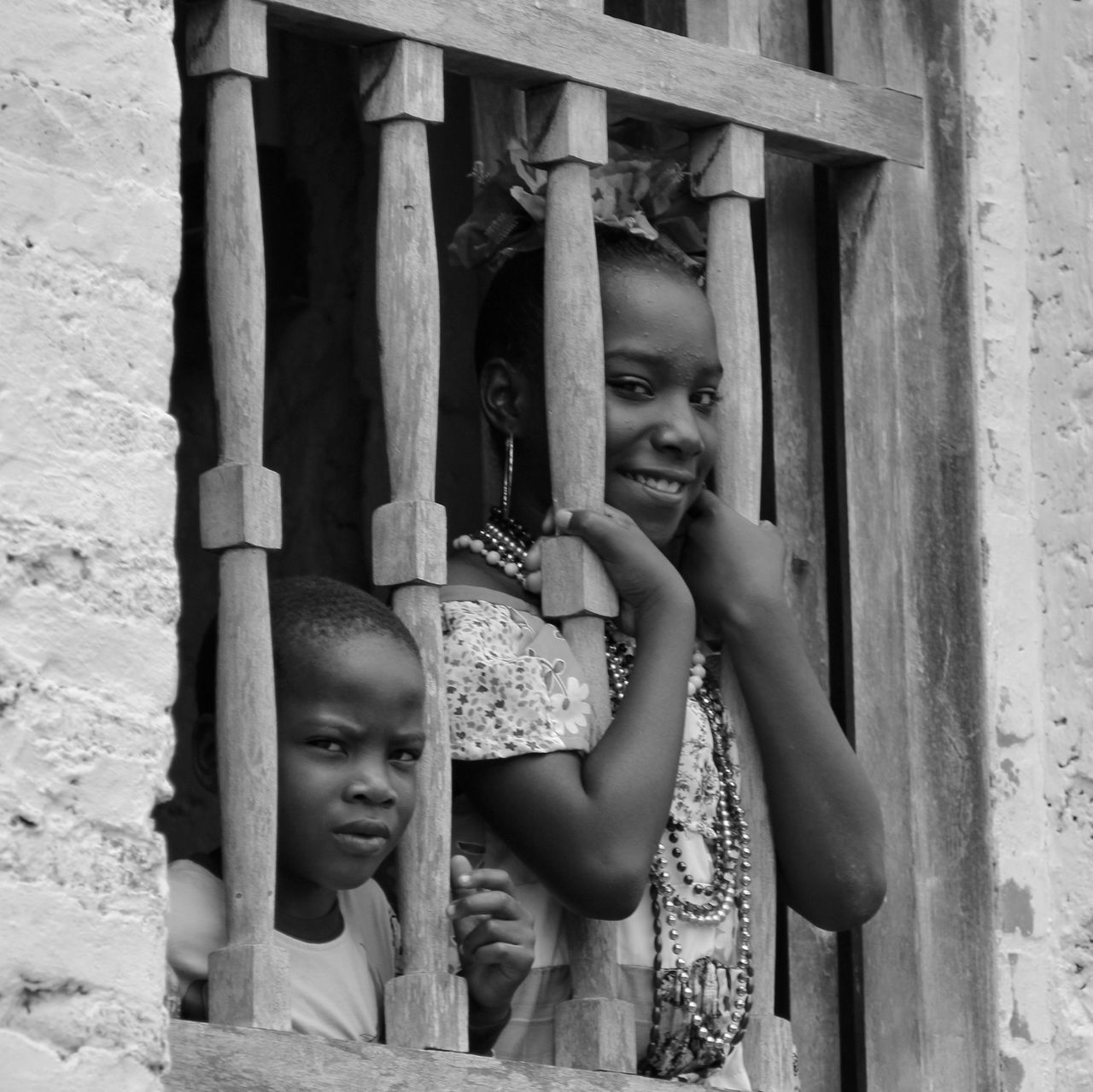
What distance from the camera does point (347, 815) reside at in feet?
9.56

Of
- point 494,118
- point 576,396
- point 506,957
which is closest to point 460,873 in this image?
point 506,957

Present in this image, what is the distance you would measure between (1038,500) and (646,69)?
839mm

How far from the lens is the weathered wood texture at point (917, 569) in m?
3.48

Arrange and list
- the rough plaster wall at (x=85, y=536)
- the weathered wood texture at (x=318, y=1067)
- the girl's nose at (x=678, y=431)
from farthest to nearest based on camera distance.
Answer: the girl's nose at (x=678, y=431) → the weathered wood texture at (x=318, y=1067) → the rough plaster wall at (x=85, y=536)

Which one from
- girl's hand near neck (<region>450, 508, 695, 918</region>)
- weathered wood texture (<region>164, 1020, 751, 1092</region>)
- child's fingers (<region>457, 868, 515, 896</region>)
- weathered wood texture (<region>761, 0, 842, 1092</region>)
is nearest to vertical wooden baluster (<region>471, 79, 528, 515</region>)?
weathered wood texture (<region>761, 0, 842, 1092</region>)

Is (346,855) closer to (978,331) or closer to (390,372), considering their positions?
(390,372)

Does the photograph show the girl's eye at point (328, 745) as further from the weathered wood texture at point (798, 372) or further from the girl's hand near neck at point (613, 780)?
the weathered wood texture at point (798, 372)

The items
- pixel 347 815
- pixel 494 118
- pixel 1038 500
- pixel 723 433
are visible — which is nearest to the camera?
pixel 347 815

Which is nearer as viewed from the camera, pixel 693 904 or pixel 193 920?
pixel 193 920

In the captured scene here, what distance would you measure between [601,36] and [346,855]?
1.03 meters

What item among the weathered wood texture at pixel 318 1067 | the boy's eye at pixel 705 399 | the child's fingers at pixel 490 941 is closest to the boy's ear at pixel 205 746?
the child's fingers at pixel 490 941

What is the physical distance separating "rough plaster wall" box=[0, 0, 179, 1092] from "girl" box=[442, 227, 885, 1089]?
0.63 metres

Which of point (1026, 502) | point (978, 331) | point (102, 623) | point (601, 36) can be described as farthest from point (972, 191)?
point (102, 623)

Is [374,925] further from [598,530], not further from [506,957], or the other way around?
[598,530]
